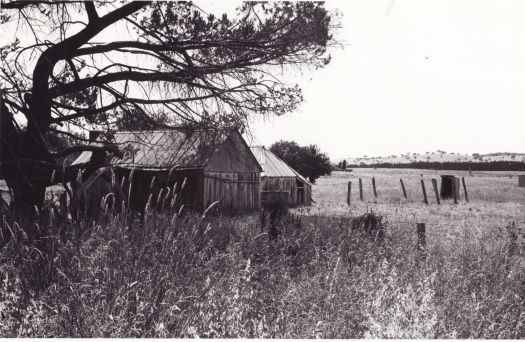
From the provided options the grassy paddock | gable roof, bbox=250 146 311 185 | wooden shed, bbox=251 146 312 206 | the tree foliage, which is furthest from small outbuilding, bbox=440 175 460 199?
the grassy paddock

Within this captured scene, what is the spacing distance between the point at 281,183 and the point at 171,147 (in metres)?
4.79

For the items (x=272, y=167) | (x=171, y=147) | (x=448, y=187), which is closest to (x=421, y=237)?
(x=171, y=147)

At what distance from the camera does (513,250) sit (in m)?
4.73

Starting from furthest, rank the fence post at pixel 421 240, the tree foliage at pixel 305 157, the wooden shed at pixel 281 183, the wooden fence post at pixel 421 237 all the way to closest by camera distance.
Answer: the wooden shed at pixel 281 183 → the tree foliage at pixel 305 157 → the wooden fence post at pixel 421 237 → the fence post at pixel 421 240

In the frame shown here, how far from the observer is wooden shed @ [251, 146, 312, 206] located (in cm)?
1562

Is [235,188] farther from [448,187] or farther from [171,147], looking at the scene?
[448,187]

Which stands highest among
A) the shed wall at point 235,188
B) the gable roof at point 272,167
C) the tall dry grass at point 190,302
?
the gable roof at point 272,167

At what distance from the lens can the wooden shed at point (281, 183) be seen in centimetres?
1562

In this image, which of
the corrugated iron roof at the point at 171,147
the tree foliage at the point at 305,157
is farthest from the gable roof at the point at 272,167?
the tree foliage at the point at 305,157

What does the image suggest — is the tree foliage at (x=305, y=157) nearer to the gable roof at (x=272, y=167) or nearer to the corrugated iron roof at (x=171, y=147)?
the corrugated iron roof at (x=171, y=147)

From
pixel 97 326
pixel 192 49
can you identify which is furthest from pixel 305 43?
pixel 97 326

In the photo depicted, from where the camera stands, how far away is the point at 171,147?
1377 centimetres

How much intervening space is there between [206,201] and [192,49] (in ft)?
26.7

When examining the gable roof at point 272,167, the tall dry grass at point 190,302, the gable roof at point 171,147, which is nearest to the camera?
the tall dry grass at point 190,302
